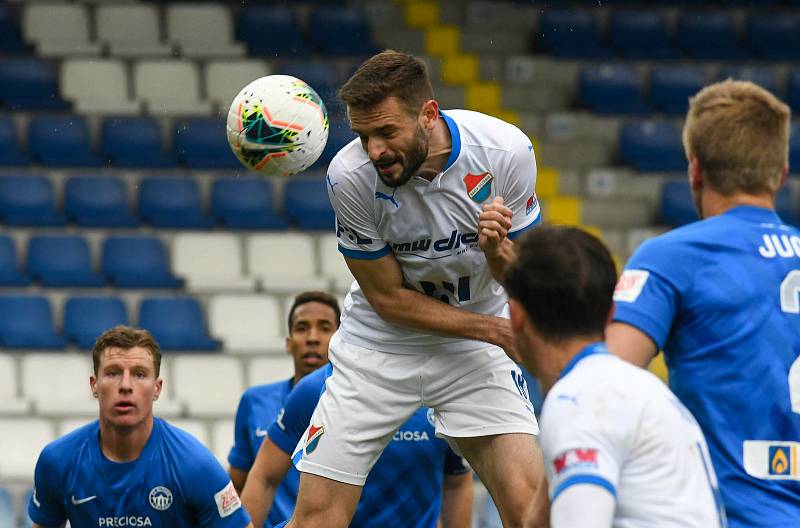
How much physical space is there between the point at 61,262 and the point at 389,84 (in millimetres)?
7383

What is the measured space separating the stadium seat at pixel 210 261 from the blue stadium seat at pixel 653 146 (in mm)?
3985

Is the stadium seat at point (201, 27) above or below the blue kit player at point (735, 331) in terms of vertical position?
above

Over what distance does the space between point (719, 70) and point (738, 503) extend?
36.1ft

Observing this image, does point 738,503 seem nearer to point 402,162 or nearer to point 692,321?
point 692,321

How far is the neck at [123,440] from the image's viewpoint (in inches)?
222

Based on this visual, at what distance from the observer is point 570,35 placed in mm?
14164

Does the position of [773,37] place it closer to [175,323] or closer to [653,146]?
[653,146]

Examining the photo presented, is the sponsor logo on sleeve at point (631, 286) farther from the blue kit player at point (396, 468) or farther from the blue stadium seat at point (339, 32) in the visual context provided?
the blue stadium seat at point (339, 32)

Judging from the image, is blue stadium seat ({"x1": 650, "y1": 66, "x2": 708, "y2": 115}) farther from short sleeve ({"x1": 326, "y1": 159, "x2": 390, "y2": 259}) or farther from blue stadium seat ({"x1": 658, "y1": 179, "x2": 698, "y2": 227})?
short sleeve ({"x1": 326, "y1": 159, "x2": 390, "y2": 259})

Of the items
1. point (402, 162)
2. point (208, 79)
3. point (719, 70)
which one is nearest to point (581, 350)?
point (402, 162)

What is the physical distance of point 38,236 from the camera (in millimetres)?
11492

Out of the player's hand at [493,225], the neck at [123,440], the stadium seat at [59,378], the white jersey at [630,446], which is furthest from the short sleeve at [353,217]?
the stadium seat at [59,378]

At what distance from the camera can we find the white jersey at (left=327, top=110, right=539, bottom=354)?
16.0ft

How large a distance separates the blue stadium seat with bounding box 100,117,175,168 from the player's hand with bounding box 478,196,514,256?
26.9 feet
